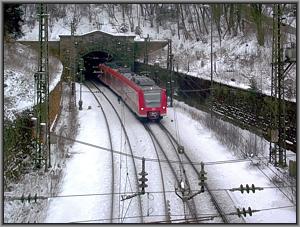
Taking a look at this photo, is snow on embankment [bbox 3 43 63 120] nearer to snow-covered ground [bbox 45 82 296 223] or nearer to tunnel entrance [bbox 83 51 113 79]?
snow-covered ground [bbox 45 82 296 223]

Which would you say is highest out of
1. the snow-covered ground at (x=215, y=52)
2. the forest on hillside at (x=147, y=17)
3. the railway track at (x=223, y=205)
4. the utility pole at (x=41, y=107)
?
the forest on hillside at (x=147, y=17)

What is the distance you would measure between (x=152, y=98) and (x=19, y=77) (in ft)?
24.1

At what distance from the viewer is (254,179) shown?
1594 centimetres

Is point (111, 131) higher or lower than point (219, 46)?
lower

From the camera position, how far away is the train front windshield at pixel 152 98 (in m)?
23.7

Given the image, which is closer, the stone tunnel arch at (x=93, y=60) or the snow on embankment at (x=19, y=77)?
the snow on embankment at (x=19, y=77)

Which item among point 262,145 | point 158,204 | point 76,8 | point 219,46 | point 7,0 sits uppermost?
point 76,8

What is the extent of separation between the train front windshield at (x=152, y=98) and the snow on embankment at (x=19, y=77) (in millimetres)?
5269

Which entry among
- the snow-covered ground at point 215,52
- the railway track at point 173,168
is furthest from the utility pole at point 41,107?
the snow-covered ground at point 215,52

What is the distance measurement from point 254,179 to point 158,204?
12.9ft

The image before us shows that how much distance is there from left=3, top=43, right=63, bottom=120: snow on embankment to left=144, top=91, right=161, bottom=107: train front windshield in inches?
207

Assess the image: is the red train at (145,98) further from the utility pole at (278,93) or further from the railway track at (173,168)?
the utility pole at (278,93)

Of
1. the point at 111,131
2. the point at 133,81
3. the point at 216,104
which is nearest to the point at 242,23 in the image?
the point at 216,104

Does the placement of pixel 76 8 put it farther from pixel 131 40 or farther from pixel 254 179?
pixel 254 179
